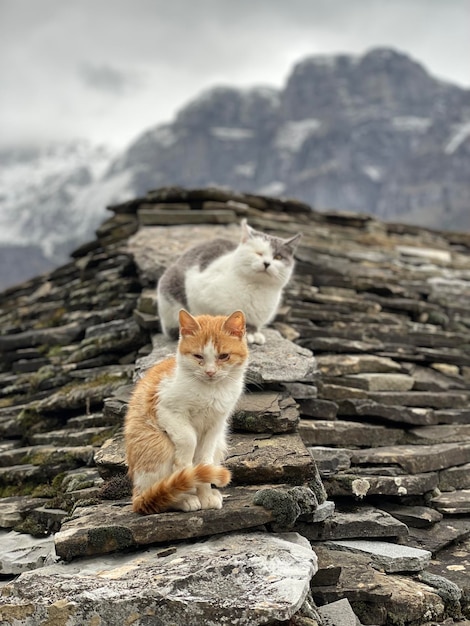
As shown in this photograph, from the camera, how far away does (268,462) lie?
4355mm

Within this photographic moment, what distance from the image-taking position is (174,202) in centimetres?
1242

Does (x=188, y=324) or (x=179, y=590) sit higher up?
(x=188, y=324)

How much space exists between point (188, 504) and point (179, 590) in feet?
2.42

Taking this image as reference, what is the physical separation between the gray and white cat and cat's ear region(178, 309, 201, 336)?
2.03 m

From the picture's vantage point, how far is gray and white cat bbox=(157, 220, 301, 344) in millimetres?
6652

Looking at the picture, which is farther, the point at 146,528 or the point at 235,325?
the point at 235,325

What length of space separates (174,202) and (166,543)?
31.1 feet

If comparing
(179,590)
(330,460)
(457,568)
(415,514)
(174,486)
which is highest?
(174,486)

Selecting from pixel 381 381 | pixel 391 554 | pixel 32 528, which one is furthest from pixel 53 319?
pixel 391 554

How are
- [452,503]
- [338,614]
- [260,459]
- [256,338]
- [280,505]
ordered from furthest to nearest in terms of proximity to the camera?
[256,338] < [452,503] < [260,459] < [280,505] < [338,614]

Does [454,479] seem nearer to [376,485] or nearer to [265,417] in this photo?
[376,485]

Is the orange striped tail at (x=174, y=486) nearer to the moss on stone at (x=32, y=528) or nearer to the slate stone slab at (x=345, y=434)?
the moss on stone at (x=32, y=528)

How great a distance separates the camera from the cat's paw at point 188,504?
3857mm

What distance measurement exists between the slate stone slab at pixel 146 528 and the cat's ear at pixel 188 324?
4.28ft
